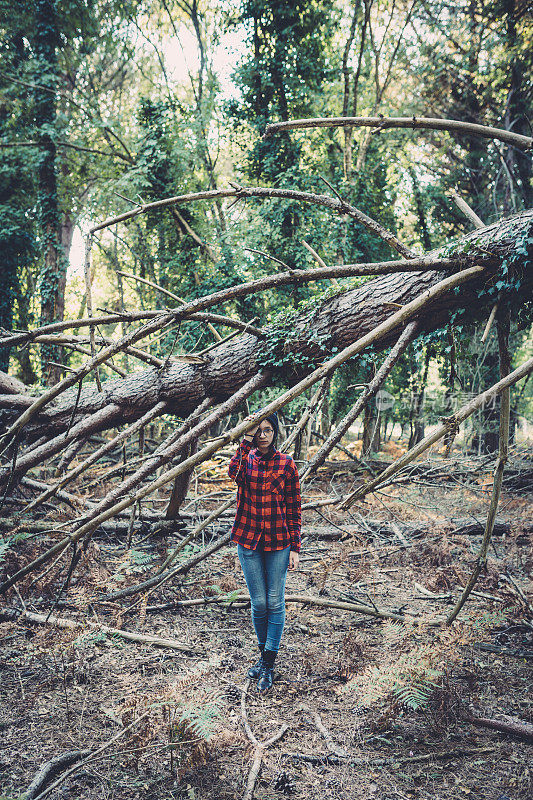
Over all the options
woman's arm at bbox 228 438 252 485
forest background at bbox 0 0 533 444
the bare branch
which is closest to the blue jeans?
woman's arm at bbox 228 438 252 485

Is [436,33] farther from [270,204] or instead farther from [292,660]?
[292,660]

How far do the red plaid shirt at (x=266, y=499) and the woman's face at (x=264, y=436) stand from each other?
78mm

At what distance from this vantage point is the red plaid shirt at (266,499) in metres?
3.57

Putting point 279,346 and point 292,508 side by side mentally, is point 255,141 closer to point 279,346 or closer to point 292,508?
point 279,346

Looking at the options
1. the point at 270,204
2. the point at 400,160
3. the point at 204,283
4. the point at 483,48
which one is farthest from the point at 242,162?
the point at 483,48

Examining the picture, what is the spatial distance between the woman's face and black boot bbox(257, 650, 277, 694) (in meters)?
1.56

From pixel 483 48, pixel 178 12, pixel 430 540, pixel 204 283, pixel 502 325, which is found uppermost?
pixel 178 12

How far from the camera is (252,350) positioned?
4.29m

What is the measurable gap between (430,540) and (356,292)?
399cm

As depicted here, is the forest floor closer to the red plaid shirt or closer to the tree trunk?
the red plaid shirt

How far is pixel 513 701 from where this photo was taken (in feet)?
11.0

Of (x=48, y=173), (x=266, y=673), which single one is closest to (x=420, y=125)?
(x=266, y=673)

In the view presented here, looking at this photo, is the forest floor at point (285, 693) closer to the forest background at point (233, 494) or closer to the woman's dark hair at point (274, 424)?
the forest background at point (233, 494)

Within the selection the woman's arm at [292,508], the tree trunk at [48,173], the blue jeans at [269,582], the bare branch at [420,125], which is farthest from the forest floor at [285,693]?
the tree trunk at [48,173]
